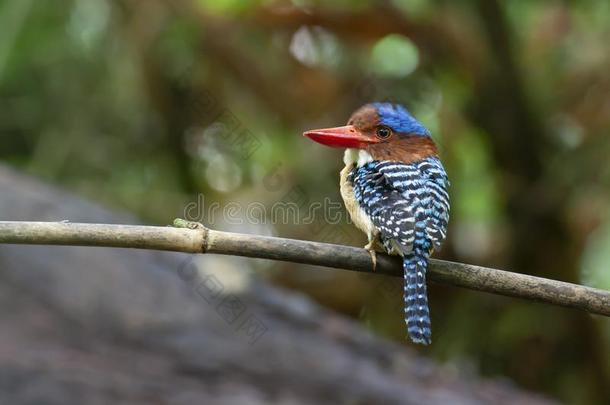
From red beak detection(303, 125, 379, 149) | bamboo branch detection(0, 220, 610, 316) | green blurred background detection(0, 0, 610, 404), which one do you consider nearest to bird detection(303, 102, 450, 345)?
red beak detection(303, 125, 379, 149)

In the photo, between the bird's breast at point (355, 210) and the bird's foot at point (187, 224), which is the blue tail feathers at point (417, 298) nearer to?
the bird's breast at point (355, 210)

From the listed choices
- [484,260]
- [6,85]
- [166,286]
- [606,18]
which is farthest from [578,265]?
[6,85]

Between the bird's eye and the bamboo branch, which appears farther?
the bird's eye

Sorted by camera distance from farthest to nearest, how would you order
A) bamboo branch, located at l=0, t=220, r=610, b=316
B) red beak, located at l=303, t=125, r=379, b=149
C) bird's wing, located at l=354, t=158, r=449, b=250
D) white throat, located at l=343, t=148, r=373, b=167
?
white throat, located at l=343, t=148, r=373, b=167, red beak, located at l=303, t=125, r=379, b=149, bird's wing, located at l=354, t=158, r=449, b=250, bamboo branch, located at l=0, t=220, r=610, b=316

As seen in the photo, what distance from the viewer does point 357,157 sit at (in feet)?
9.50

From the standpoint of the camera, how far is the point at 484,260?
530 cm

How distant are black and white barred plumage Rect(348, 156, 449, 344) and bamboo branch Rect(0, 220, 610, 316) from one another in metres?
0.22

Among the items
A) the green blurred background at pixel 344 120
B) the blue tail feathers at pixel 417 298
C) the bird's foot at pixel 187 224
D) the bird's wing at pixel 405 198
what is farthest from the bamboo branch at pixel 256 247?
the green blurred background at pixel 344 120

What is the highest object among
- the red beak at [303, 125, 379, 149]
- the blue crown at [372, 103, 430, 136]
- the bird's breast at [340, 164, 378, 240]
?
the blue crown at [372, 103, 430, 136]

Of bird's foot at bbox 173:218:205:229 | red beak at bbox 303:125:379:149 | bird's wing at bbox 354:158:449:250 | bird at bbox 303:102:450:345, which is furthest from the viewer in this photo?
red beak at bbox 303:125:379:149

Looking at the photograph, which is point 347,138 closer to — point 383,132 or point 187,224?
point 383,132

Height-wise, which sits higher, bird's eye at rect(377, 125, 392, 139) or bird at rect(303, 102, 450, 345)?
bird's eye at rect(377, 125, 392, 139)

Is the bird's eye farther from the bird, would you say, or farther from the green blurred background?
the green blurred background

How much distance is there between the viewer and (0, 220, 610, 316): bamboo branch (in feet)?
6.30
